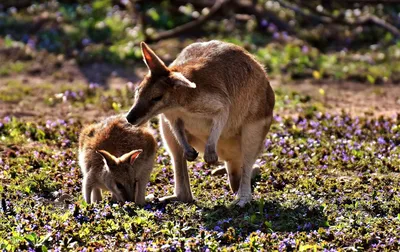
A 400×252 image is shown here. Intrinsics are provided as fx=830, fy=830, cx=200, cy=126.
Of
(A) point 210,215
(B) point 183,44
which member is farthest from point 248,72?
(B) point 183,44

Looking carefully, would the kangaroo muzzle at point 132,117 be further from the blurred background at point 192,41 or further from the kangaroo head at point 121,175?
the blurred background at point 192,41

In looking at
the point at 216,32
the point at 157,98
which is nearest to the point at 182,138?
the point at 157,98

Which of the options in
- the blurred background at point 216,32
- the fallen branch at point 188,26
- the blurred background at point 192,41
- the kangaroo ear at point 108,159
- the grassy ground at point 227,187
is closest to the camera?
the grassy ground at point 227,187

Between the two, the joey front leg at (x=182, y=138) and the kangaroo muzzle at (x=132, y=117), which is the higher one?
the kangaroo muzzle at (x=132, y=117)

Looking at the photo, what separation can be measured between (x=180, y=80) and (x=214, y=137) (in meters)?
0.70

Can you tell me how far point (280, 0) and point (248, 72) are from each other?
7.83 m

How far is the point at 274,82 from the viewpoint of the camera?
1256cm

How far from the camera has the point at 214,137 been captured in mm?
7316

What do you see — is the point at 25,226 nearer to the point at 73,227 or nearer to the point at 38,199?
the point at 73,227

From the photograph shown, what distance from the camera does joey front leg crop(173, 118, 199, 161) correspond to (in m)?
7.32

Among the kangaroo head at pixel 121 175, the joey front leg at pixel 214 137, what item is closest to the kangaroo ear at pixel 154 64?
the joey front leg at pixel 214 137

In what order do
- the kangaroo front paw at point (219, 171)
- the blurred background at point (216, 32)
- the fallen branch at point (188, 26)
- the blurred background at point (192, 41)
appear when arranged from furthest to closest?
the fallen branch at point (188, 26) → the blurred background at point (216, 32) → the blurred background at point (192, 41) → the kangaroo front paw at point (219, 171)

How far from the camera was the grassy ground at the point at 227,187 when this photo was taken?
21.2 ft

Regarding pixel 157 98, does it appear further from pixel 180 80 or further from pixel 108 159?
pixel 108 159
